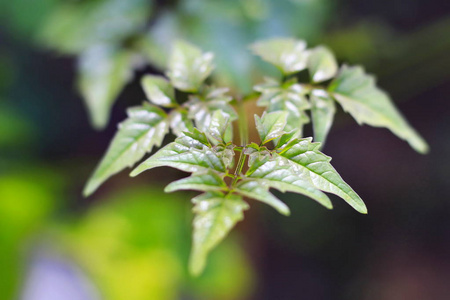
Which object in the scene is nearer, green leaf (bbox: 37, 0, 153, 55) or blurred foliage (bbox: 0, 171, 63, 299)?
green leaf (bbox: 37, 0, 153, 55)

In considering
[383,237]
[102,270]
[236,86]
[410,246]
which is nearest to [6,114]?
[102,270]

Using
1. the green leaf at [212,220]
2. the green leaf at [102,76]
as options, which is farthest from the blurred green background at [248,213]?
the green leaf at [212,220]

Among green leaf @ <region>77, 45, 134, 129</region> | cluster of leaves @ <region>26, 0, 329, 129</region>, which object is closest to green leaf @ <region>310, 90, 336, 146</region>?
cluster of leaves @ <region>26, 0, 329, 129</region>

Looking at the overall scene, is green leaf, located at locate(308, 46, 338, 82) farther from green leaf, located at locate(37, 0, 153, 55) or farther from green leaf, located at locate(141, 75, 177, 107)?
green leaf, located at locate(37, 0, 153, 55)

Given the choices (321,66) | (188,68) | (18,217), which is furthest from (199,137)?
(18,217)

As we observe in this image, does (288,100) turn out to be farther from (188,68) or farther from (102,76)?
(102,76)
